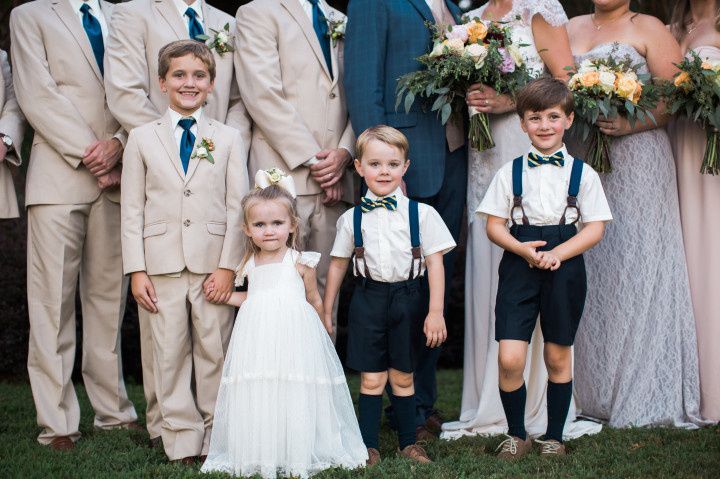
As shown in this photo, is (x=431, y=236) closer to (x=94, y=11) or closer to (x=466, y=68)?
(x=466, y=68)

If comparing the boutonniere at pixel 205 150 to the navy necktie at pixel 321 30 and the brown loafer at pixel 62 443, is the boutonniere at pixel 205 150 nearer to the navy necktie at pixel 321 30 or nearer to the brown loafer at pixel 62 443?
the navy necktie at pixel 321 30

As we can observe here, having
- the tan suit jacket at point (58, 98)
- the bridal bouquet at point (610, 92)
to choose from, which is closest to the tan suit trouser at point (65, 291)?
the tan suit jacket at point (58, 98)

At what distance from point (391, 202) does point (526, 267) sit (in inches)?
33.8

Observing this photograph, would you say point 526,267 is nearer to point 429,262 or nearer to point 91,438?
point 429,262

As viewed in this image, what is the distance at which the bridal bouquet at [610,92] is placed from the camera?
603 centimetres

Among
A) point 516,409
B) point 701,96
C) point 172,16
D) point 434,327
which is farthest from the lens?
point 172,16

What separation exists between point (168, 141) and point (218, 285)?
0.90 m

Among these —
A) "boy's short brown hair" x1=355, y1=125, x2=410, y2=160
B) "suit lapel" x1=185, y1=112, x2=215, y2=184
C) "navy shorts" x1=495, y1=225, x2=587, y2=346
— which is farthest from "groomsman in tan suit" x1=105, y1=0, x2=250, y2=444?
"navy shorts" x1=495, y1=225, x2=587, y2=346

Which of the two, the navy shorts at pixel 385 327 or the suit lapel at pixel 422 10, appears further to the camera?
the suit lapel at pixel 422 10

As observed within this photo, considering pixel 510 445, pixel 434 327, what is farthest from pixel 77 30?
pixel 510 445

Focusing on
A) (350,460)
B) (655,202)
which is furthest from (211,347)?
(655,202)

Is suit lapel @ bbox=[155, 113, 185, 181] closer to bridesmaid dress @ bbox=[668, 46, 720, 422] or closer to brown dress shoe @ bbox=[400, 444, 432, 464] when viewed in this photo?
brown dress shoe @ bbox=[400, 444, 432, 464]

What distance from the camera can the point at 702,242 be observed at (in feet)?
21.8

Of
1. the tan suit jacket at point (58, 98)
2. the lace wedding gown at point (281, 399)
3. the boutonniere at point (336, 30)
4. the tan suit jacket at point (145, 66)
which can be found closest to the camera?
the lace wedding gown at point (281, 399)
